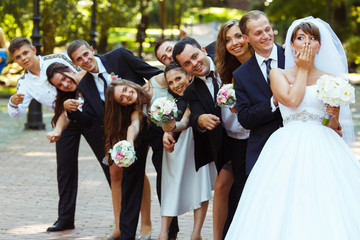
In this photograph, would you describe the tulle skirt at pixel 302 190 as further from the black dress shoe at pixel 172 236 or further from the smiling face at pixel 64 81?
the smiling face at pixel 64 81

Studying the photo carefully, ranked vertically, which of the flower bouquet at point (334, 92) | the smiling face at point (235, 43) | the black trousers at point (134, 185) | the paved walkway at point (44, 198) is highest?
the smiling face at point (235, 43)

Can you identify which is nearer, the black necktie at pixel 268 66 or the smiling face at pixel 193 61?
the black necktie at pixel 268 66

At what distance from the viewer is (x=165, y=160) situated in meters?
6.52

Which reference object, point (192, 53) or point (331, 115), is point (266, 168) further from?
point (192, 53)

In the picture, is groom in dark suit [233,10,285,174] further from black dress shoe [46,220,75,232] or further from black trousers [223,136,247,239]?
black dress shoe [46,220,75,232]

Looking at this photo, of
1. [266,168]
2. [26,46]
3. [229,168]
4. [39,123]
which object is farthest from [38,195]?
[39,123]

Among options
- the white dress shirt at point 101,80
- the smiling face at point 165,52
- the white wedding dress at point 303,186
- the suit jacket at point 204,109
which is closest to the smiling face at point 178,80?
the suit jacket at point 204,109

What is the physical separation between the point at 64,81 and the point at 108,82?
0.45 meters

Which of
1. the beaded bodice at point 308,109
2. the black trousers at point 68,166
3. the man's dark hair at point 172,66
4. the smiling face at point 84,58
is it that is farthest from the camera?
the black trousers at point 68,166

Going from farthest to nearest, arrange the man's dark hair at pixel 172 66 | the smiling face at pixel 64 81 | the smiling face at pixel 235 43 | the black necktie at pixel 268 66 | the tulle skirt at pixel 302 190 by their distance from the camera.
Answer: the smiling face at pixel 64 81 → the man's dark hair at pixel 172 66 → the smiling face at pixel 235 43 → the black necktie at pixel 268 66 → the tulle skirt at pixel 302 190

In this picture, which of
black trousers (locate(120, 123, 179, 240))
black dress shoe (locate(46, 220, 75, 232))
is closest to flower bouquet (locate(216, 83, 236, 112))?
black trousers (locate(120, 123, 179, 240))

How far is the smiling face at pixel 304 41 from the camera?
4734 millimetres

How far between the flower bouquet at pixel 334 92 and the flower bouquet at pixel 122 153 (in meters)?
1.97

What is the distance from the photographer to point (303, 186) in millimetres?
4469
